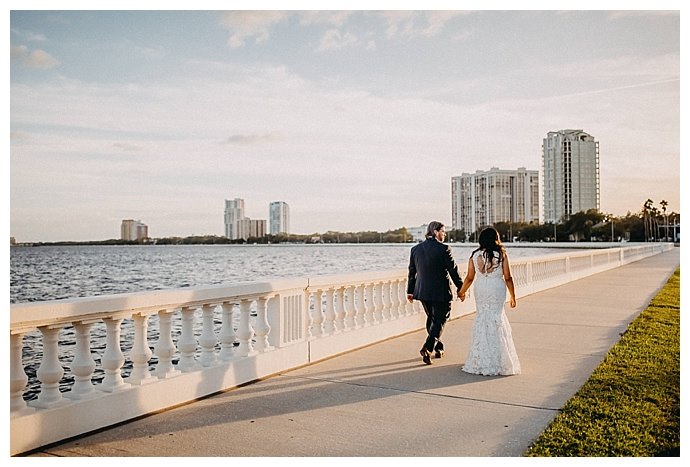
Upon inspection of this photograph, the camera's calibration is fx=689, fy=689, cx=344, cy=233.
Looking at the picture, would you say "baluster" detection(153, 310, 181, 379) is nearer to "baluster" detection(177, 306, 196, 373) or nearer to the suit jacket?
"baluster" detection(177, 306, 196, 373)

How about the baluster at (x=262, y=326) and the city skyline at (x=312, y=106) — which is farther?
the city skyline at (x=312, y=106)

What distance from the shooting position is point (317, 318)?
364 inches

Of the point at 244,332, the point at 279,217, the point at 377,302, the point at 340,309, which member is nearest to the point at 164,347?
the point at 244,332

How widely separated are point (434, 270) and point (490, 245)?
0.99 meters

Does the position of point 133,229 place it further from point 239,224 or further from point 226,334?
point 226,334

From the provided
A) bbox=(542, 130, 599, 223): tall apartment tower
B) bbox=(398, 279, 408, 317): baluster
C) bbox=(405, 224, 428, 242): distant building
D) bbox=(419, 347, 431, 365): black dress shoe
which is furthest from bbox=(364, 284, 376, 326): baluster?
bbox=(542, 130, 599, 223): tall apartment tower

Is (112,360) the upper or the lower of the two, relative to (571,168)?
lower

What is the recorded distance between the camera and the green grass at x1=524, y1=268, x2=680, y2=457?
5609mm

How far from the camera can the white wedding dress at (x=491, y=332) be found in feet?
27.6

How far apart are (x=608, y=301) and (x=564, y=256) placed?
24.4ft

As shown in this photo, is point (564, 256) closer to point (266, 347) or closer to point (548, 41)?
point (548, 41)

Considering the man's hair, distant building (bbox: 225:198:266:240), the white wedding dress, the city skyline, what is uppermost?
the city skyline

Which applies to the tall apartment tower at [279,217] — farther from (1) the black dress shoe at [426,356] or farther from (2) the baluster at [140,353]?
(2) the baluster at [140,353]

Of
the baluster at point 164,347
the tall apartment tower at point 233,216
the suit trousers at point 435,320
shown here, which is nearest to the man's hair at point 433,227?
the suit trousers at point 435,320
